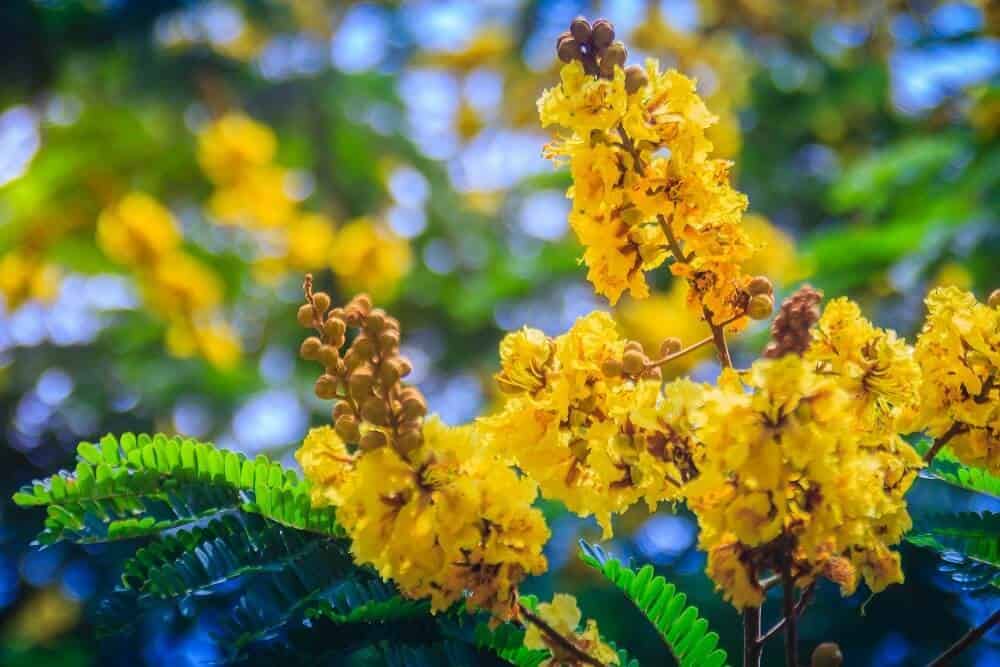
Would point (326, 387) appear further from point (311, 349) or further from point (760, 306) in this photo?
point (760, 306)

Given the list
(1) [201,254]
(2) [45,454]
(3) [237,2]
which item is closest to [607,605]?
(2) [45,454]

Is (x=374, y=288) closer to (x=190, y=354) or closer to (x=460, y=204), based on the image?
(x=190, y=354)

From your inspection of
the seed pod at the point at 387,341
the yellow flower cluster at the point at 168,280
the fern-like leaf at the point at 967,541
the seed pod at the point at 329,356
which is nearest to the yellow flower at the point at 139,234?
the yellow flower cluster at the point at 168,280

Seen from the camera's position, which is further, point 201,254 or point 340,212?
point 340,212

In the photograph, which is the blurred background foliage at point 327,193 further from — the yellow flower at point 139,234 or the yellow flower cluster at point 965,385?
the yellow flower cluster at point 965,385

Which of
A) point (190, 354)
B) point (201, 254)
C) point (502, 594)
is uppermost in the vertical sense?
point (201, 254)
